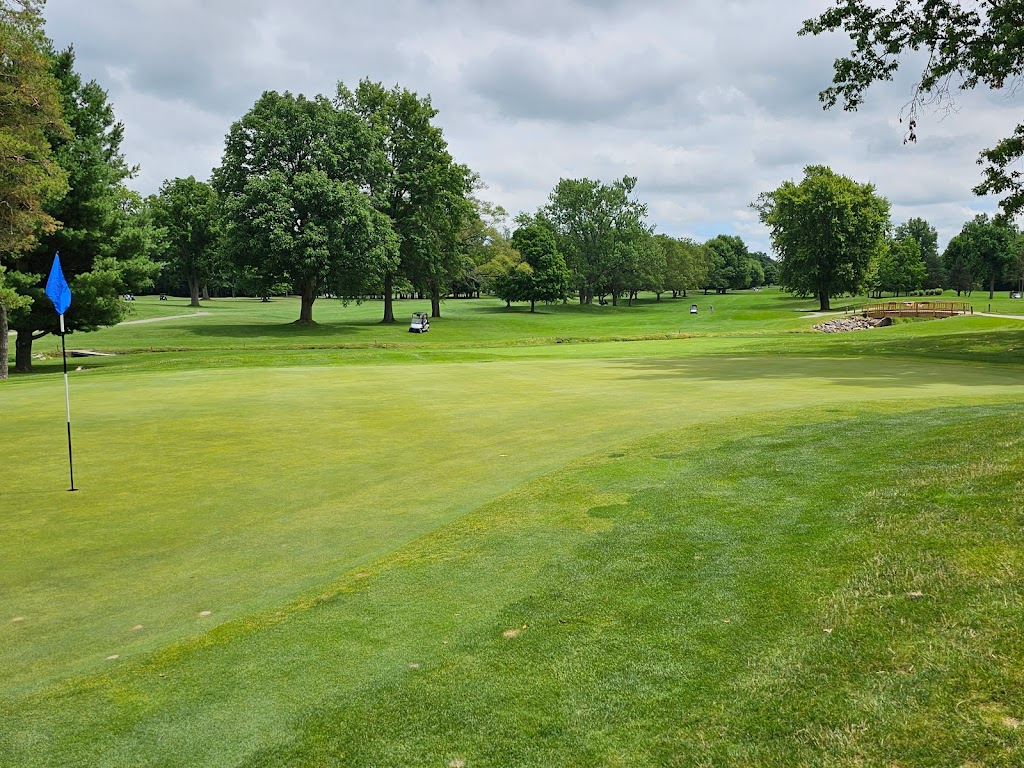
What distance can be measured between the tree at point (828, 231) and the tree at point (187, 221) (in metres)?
68.8

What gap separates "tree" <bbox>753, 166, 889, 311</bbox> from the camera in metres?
83.2

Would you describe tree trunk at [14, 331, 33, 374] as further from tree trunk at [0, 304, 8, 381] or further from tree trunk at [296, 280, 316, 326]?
tree trunk at [296, 280, 316, 326]

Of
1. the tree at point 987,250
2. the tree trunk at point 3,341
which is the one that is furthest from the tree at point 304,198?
the tree at point 987,250

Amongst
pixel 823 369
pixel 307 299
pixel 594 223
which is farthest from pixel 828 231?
pixel 823 369

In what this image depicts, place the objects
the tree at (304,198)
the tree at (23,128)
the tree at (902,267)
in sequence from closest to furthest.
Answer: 1. the tree at (23,128)
2. the tree at (304,198)
3. the tree at (902,267)

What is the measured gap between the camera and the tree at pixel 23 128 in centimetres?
2766

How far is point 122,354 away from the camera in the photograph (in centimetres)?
4453

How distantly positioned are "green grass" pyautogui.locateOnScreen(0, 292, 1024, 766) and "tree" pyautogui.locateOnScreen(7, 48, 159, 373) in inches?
995

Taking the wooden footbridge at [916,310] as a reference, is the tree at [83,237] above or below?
above

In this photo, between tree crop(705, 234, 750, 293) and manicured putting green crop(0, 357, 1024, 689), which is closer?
manicured putting green crop(0, 357, 1024, 689)

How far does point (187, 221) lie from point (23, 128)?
69610mm

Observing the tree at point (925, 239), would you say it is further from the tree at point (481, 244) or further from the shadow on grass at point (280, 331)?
the shadow on grass at point (280, 331)

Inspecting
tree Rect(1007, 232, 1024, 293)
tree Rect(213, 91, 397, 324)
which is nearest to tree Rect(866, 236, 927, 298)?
tree Rect(1007, 232, 1024, 293)

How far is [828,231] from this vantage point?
83.6 m
